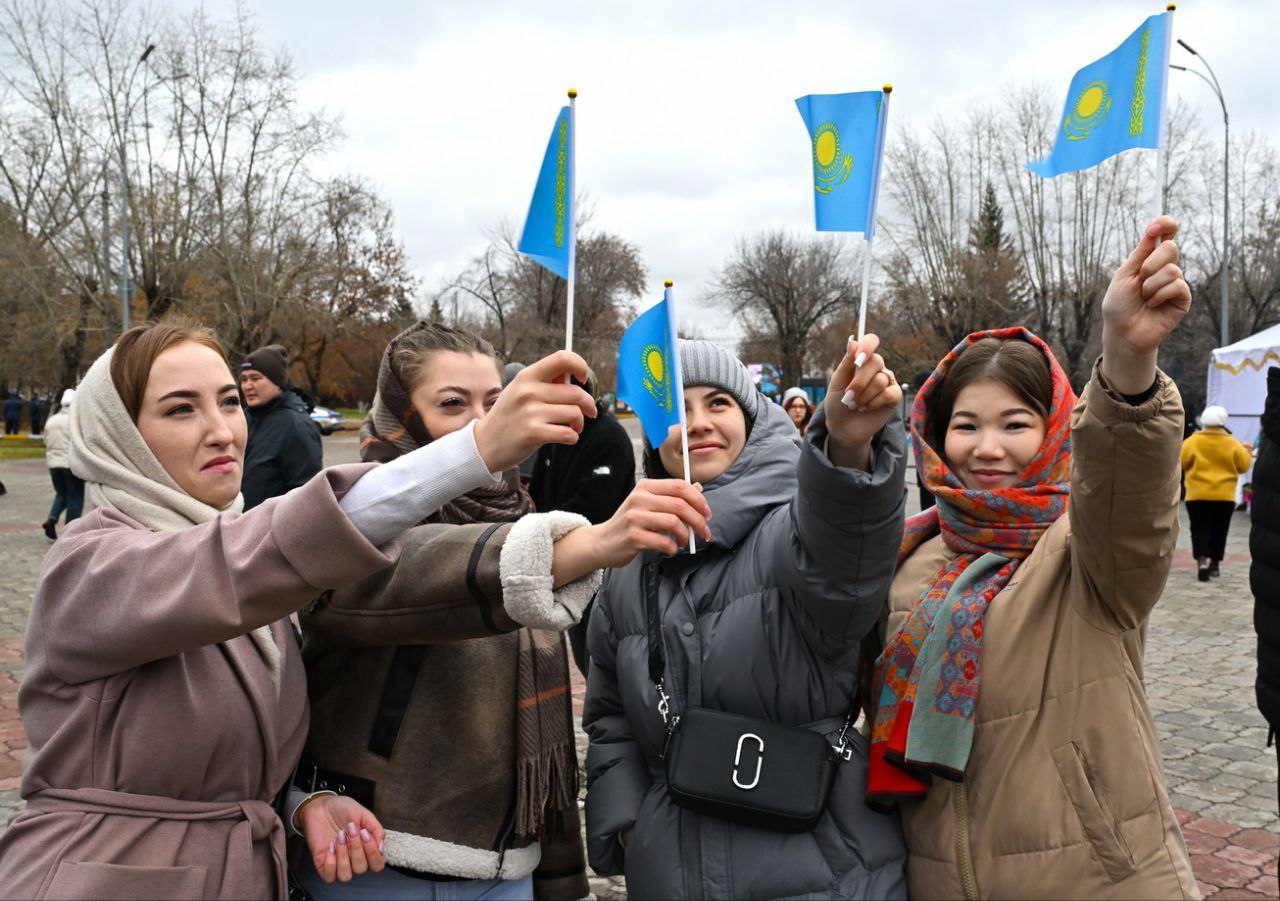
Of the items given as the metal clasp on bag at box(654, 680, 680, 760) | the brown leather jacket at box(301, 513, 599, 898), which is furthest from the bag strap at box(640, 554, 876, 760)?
the brown leather jacket at box(301, 513, 599, 898)

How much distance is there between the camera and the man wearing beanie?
5992 millimetres

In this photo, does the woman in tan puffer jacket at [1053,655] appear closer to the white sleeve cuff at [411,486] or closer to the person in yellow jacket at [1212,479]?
the white sleeve cuff at [411,486]

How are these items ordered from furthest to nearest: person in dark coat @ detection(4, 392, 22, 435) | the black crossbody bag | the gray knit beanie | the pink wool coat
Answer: person in dark coat @ detection(4, 392, 22, 435) → the gray knit beanie → the black crossbody bag → the pink wool coat

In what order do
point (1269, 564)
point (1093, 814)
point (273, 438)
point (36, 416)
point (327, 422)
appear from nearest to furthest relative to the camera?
point (1093, 814)
point (1269, 564)
point (273, 438)
point (36, 416)
point (327, 422)

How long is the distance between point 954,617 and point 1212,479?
942 cm

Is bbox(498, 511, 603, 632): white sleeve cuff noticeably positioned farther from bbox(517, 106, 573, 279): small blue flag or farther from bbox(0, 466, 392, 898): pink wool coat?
bbox(517, 106, 573, 279): small blue flag

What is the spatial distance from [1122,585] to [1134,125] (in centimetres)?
90

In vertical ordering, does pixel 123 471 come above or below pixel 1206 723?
above

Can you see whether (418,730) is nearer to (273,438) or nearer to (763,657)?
(763,657)

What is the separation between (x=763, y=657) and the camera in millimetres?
2166

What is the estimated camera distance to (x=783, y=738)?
2123 millimetres

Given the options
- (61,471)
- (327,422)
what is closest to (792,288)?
(327,422)

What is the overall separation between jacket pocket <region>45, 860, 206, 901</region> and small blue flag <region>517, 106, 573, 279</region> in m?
1.19

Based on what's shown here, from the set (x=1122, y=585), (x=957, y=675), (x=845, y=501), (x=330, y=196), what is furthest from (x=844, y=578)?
(x=330, y=196)
